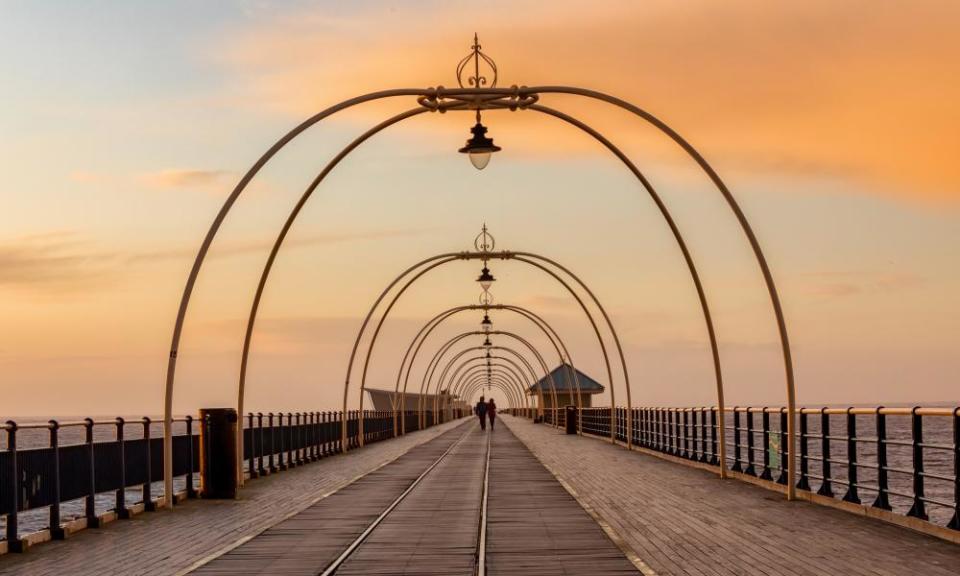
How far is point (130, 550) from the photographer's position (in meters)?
14.0

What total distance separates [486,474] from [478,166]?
10.9 metres

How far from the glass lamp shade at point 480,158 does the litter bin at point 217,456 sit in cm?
628

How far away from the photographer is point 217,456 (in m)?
21.0

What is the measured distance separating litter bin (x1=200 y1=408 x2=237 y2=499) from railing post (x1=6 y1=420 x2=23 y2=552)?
711 cm

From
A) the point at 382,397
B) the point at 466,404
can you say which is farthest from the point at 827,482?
the point at 466,404

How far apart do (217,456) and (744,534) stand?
9.63 m

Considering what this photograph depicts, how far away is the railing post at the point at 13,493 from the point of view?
44.1ft

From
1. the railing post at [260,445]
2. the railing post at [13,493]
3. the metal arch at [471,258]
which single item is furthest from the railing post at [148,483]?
the metal arch at [471,258]

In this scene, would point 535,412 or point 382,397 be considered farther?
point 382,397

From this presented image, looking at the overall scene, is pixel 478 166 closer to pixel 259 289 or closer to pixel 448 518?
pixel 448 518

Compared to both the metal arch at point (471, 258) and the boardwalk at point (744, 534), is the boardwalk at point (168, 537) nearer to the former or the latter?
the boardwalk at point (744, 534)

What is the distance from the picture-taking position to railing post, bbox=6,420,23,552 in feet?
44.1

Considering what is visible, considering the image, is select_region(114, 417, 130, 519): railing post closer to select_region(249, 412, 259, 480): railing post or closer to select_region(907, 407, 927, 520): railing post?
select_region(249, 412, 259, 480): railing post

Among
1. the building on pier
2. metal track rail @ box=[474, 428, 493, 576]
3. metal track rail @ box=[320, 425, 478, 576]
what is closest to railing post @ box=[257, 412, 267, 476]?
metal track rail @ box=[320, 425, 478, 576]
